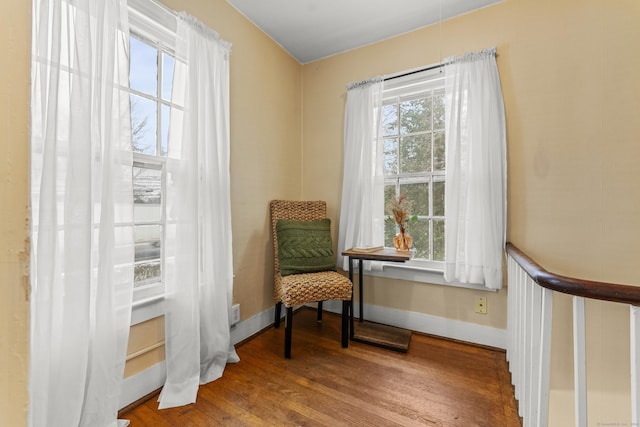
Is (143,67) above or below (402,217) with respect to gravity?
above

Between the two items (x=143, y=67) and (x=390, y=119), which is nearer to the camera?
(x=143, y=67)

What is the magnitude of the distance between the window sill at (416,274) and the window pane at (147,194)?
181cm

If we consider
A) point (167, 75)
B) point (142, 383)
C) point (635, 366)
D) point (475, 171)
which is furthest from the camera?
point (475, 171)

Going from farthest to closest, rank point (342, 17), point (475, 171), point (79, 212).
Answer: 1. point (342, 17)
2. point (475, 171)
3. point (79, 212)

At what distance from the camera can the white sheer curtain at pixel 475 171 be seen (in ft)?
6.57

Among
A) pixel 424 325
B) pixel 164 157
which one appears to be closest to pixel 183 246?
pixel 164 157

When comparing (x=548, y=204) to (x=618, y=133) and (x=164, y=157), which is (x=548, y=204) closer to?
(x=618, y=133)

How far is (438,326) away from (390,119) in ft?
6.14

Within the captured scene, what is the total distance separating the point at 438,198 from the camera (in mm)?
2367

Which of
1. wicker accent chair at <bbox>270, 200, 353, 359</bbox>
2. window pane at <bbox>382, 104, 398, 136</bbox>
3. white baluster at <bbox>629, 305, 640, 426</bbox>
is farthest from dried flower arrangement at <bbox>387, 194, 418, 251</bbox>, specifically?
white baluster at <bbox>629, 305, 640, 426</bbox>

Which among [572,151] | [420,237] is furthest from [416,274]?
[572,151]

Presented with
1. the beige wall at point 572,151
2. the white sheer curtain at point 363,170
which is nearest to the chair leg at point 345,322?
the white sheer curtain at point 363,170

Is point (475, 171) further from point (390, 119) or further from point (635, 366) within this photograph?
point (635, 366)

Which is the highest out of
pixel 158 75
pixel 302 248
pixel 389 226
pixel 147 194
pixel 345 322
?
pixel 158 75
